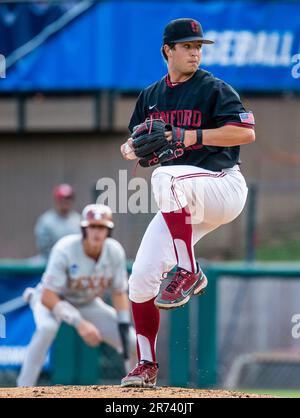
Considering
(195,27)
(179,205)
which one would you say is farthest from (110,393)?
(195,27)

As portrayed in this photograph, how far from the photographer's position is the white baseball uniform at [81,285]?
9242 millimetres

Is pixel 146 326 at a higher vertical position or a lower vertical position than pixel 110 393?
higher

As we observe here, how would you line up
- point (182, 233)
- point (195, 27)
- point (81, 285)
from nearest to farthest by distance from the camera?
1. point (182, 233)
2. point (195, 27)
3. point (81, 285)

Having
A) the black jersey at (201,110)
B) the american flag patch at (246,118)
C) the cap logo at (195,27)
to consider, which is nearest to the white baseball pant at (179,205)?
the black jersey at (201,110)

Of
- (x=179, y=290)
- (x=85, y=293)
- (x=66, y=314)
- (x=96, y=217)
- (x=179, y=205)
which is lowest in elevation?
(x=66, y=314)

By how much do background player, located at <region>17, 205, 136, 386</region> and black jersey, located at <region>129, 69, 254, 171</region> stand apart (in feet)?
10.7

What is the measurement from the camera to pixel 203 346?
10156 mm

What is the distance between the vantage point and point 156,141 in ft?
18.7

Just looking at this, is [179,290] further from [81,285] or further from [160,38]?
[160,38]

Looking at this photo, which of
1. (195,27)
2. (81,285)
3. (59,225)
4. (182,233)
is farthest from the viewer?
(59,225)

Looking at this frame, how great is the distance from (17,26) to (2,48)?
364 mm

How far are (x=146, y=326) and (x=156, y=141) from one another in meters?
1.18

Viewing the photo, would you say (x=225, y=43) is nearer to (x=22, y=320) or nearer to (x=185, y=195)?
(x=22, y=320)

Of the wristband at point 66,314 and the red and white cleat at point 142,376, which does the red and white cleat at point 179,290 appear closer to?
the red and white cleat at point 142,376
